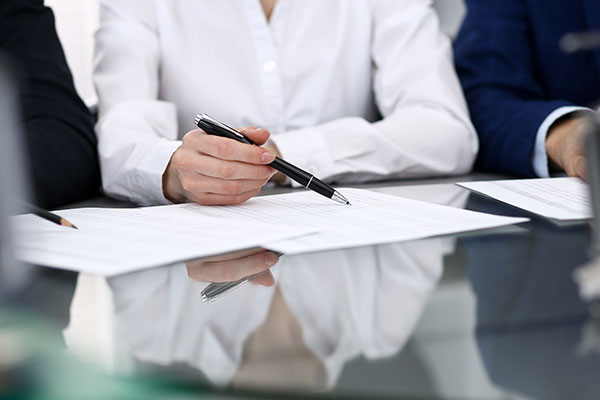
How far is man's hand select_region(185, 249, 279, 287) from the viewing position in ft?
1.45

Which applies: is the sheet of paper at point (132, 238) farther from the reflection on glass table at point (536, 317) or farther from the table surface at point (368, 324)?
the reflection on glass table at point (536, 317)

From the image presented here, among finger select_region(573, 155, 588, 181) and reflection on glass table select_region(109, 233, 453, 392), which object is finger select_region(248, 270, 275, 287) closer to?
reflection on glass table select_region(109, 233, 453, 392)

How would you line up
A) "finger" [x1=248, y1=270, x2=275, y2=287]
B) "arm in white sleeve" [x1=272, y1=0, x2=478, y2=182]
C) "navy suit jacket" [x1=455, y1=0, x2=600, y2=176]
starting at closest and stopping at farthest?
"finger" [x1=248, y1=270, x2=275, y2=287] → "arm in white sleeve" [x1=272, y1=0, x2=478, y2=182] → "navy suit jacket" [x1=455, y1=0, x2=600, y2=176]

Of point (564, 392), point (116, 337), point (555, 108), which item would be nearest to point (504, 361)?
point (564, 392)

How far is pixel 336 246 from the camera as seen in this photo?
518 millimetres

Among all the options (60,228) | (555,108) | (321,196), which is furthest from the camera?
(555,108)

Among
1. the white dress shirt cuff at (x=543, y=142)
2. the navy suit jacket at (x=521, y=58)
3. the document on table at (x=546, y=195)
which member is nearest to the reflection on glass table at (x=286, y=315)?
the document on table at (x=546, y=195)

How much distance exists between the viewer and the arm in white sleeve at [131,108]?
860 millimetres

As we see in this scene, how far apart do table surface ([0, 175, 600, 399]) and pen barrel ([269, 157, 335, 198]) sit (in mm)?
199

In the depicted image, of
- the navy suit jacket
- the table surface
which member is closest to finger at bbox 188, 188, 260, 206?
the table surface

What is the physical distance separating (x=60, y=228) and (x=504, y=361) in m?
0.45

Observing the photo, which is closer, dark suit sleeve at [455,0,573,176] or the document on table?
the document on table

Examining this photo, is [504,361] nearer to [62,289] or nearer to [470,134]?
[62,289]

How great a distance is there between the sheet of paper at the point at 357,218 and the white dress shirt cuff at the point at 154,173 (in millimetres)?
149
